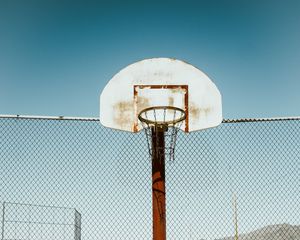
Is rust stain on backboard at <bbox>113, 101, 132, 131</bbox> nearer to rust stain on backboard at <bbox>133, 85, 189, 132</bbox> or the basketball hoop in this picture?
rust stain on backboard at <bbox>133, 85, 189, 132</bbox>

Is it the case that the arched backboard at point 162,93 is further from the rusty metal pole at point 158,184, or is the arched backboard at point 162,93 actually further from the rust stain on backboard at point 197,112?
the rusty metal pole at point 158,184

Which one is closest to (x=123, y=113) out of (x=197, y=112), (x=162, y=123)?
(x=162, y=123)

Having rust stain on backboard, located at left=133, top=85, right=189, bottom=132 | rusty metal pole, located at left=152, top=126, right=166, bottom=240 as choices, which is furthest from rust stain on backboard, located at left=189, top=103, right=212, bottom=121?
rusty metal pole, located at left=152, top=126, right=166, bottom=240

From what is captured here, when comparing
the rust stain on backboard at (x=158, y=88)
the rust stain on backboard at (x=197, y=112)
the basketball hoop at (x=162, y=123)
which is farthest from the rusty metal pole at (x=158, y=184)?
the rust stain on backboard at (x=197, y=112)

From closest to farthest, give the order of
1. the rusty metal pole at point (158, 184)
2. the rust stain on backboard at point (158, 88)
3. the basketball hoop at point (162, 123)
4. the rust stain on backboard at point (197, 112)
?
the rusty metal pole at point (158, 184) → the basketball hoop at point (162, 123) → the rust stain on backboard at point (158, 88) → the rust stain on backboard at point (197, 112)

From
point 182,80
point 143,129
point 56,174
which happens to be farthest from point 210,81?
point 56,174

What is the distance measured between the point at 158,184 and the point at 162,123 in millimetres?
712

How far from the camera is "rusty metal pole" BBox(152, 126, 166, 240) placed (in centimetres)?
421

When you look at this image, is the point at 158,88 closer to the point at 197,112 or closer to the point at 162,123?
the point at 162,123

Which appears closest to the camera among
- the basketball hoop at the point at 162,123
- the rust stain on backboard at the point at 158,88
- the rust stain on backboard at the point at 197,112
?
the basketball hoop at the point at 162,123

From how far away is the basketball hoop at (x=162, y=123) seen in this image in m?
4.47

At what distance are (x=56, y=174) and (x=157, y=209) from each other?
2264mm

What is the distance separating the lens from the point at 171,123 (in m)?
4.55

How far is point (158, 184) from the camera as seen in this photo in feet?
14.2
